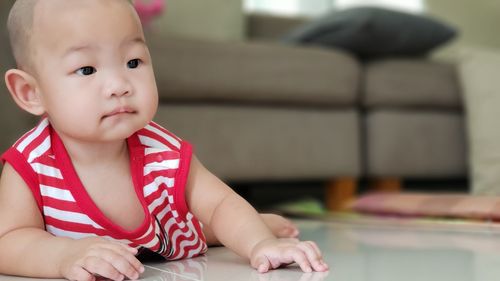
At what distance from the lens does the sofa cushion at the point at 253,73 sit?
5.18 feet

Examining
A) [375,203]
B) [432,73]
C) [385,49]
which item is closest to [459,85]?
[432,73]

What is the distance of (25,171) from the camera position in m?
0.78

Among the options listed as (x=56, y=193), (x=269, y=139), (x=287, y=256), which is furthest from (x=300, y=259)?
(x=269, y=139)

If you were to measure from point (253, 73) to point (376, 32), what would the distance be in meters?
0.39

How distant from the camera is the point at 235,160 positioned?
1673 millimetres

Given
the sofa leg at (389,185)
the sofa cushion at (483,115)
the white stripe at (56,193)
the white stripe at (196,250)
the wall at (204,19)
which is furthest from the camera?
the wall at (204,19)

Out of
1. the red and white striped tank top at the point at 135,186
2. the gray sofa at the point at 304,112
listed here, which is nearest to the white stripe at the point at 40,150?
the red and white striped tank top at the point at 135,186

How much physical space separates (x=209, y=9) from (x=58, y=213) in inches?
57.4

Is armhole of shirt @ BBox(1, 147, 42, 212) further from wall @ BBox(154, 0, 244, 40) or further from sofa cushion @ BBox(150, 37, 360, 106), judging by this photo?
wall @ BBox(154, 0, 244, 40)

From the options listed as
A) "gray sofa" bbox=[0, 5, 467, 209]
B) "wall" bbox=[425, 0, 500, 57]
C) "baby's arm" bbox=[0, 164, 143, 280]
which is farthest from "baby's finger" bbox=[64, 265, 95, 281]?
"wall" bbox=[425, 0, 500, 57]

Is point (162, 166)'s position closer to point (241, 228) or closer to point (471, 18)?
point (241, 228)

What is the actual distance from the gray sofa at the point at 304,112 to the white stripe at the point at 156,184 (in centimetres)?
71

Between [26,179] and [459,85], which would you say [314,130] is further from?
[26,179]

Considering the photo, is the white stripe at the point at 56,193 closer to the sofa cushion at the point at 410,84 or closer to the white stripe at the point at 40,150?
the white stripe at the point at 40,150
